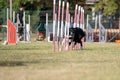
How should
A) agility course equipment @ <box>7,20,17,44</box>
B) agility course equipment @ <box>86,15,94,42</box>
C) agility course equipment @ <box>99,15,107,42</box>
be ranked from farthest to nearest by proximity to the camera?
agility course equipment @ <box>99,15,107,42</box> < agility course equipment @ <box>86,15,94,42</box> < agility course equipment @ <box>7,20,17,44</box>

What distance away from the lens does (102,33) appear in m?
37.5

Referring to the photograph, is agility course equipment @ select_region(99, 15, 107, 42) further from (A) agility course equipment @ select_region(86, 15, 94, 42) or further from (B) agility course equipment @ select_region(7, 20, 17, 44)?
(B) agility course equipment @ select_region(7, 20, 17, 44)

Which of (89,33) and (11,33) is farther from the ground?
(11,33)

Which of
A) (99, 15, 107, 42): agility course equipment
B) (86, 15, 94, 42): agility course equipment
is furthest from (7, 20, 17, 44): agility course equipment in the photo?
(99, 15, 107, 42): agility course equipment

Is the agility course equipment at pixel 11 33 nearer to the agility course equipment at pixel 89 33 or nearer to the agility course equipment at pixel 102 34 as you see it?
the agility course equipment at pixel 89 33

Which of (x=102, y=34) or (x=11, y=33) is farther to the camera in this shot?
(x=102, y=34)

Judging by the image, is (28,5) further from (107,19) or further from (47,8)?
(107,19)

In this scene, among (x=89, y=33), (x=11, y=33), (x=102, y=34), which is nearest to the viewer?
(x=11, y=33)

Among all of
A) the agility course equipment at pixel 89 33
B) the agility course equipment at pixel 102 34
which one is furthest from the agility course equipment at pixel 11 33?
the agility course equipment at pixel 102 34

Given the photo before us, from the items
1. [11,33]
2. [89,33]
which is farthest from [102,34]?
[11,33]

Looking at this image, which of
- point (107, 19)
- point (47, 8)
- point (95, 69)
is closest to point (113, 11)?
point (107, 19)

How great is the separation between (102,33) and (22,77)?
2644 cm

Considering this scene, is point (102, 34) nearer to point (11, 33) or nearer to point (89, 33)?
point (89, 33)

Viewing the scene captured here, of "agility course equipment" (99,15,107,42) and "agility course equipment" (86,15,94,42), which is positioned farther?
"agility course equipment" (99,15,107,42)
